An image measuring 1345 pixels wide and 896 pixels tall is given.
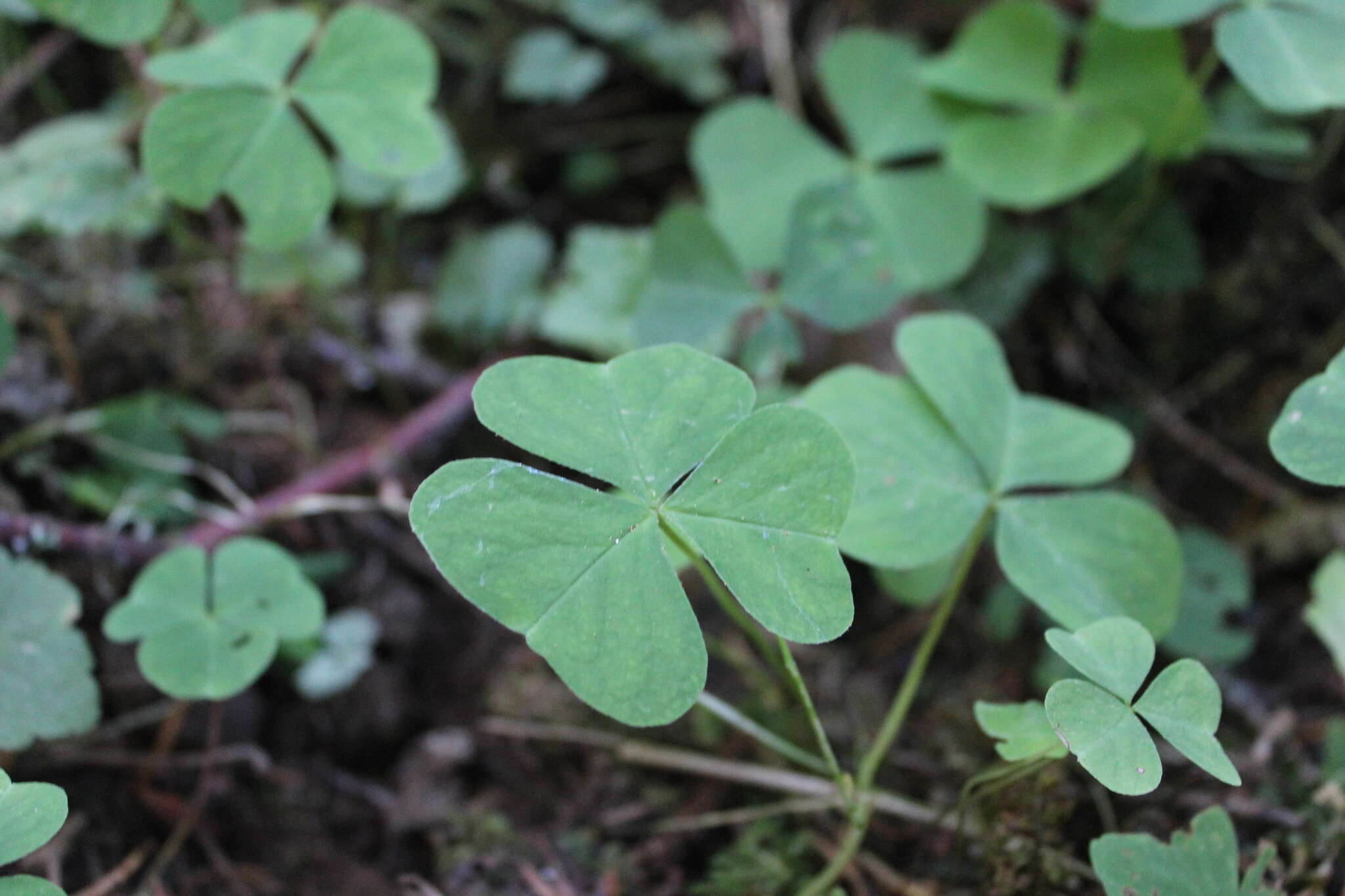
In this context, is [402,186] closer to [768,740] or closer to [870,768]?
[768,740]

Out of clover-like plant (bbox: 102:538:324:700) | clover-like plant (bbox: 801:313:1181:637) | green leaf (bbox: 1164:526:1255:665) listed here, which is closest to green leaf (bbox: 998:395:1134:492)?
clover-like plant (bbox: 801:313:1181:637)


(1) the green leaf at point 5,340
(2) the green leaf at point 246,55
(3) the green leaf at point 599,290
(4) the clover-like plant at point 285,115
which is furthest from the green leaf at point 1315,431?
(1) the green leaf at point 5,340

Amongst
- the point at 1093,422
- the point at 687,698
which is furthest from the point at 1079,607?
the point at 687,698

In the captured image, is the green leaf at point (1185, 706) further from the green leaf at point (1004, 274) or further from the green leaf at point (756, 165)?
the green leaf at point (756, 165)

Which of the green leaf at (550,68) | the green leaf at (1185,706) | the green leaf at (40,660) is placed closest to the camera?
the green leaf at (1185,706)

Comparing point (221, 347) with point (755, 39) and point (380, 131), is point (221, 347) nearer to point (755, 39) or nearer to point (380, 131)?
point (380, 131)
